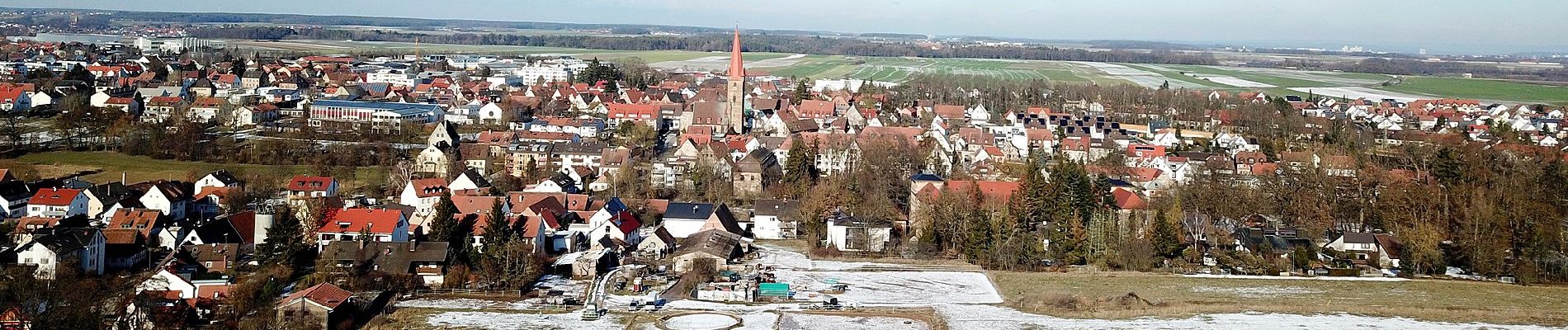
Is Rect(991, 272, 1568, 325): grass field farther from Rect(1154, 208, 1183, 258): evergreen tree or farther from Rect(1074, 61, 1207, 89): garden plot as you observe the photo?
Rect(1074, 61, 1207, 89): garden plot

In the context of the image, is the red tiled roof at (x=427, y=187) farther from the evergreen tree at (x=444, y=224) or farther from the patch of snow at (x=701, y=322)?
the patch of snow at (x=701, y=322)

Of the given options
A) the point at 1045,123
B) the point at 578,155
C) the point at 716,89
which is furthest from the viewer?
the point at 716,89

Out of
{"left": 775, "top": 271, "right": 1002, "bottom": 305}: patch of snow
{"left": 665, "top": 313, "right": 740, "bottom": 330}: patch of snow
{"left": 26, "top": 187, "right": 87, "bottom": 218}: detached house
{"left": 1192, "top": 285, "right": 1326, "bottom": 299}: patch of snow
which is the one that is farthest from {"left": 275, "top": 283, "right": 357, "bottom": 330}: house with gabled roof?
{"left": 1192, "top": 285, "right": 1326, "bottom": 299}: patch of snow

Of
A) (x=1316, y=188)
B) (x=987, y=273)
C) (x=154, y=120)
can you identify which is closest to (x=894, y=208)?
(x=987, y=273)

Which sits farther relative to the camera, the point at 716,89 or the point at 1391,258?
the point at 716,89

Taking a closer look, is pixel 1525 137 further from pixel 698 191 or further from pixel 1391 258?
pixel 698 191

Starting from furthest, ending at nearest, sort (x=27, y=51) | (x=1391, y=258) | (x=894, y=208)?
1. (x=27, y=51)
2. (x=894, y=208)
3. (x=1391, y=258)
